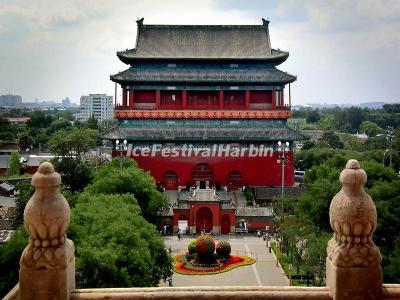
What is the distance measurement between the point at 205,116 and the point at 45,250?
46.0 metres

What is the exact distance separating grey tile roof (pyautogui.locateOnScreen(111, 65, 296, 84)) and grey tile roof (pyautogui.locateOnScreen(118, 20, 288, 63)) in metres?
1.20

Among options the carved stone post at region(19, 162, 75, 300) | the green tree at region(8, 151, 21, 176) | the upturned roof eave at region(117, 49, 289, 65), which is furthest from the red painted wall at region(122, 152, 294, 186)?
the carved stone post at region(19, 162, 75, 300)

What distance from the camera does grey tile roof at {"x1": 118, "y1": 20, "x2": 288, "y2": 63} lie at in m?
53.9

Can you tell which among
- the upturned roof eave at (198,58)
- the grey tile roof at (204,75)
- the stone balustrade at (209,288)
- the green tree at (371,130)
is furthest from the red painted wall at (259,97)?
the green tree at (371,130)

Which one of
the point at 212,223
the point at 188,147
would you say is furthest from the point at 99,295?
the point at 188,147

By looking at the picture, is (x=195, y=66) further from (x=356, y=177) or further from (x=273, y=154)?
(x=356, y=177)

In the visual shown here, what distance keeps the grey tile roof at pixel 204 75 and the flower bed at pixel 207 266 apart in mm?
22683

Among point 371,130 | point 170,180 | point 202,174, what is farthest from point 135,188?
point 371,130

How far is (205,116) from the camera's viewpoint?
5272 cm

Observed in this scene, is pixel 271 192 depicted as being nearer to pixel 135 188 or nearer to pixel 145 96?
pixel 145 96

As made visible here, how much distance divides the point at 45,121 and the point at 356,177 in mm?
129223

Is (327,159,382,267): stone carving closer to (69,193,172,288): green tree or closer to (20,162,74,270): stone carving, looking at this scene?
(20,162,74,270): stone carving

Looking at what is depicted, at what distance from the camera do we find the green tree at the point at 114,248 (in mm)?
17156

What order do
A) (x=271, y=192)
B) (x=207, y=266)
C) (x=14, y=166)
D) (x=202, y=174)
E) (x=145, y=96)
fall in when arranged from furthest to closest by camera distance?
1. (x=14, y=166)
2. (x=145, y=96)
3. (x=202, y=174)
4. (x=271, y=192)
5. (x=207, y=266)
